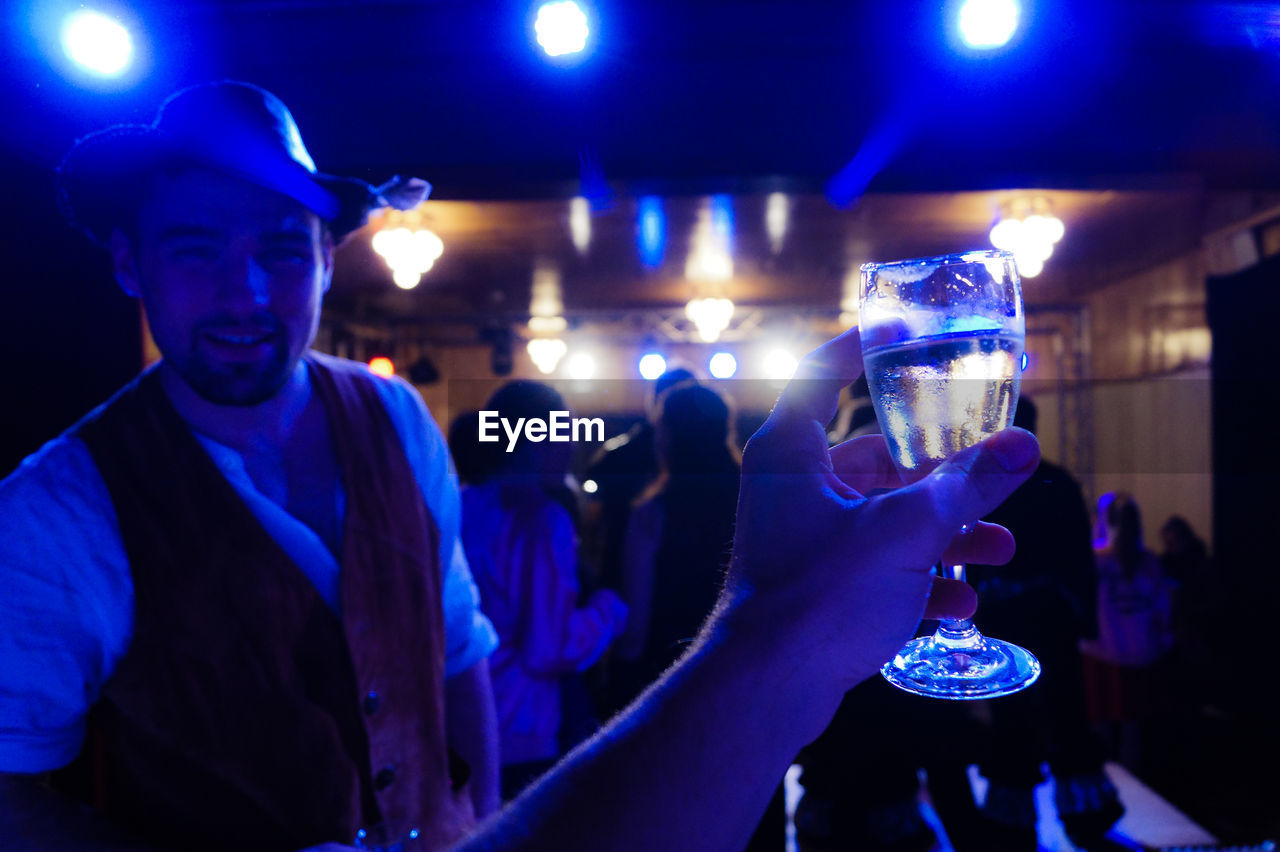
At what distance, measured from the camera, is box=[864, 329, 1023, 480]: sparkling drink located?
0.86 meters

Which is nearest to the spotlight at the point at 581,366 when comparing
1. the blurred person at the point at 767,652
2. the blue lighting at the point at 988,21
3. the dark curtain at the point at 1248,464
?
the dark curtain at the point at 1248,464

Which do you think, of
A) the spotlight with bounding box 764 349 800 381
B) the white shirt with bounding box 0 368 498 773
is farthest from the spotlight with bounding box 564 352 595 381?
the white shirt with bounding box 0 368 498 773

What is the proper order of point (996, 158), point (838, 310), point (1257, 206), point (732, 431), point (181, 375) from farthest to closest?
point (838, 310) → point (1257, 206) → point (732, 431) → point (996, 158) → point (181, 375)

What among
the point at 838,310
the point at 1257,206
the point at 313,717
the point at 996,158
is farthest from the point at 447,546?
the point at 838,310

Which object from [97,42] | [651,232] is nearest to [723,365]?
[651,232]

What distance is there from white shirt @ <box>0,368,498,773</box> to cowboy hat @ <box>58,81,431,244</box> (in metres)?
0.47

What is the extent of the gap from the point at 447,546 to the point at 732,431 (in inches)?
57.8

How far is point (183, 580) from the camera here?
1.18 metres

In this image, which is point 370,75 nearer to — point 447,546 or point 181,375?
point 181,375

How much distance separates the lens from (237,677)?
1182 millimetres

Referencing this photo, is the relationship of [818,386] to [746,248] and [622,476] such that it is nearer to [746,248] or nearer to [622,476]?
[622,476]

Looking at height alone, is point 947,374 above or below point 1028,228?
below

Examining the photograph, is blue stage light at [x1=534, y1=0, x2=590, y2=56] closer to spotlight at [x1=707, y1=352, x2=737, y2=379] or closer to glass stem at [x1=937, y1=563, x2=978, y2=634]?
glass stem at [x1=937, y1=563, x2=978, y2=634]

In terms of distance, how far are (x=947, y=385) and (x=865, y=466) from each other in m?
0.21
